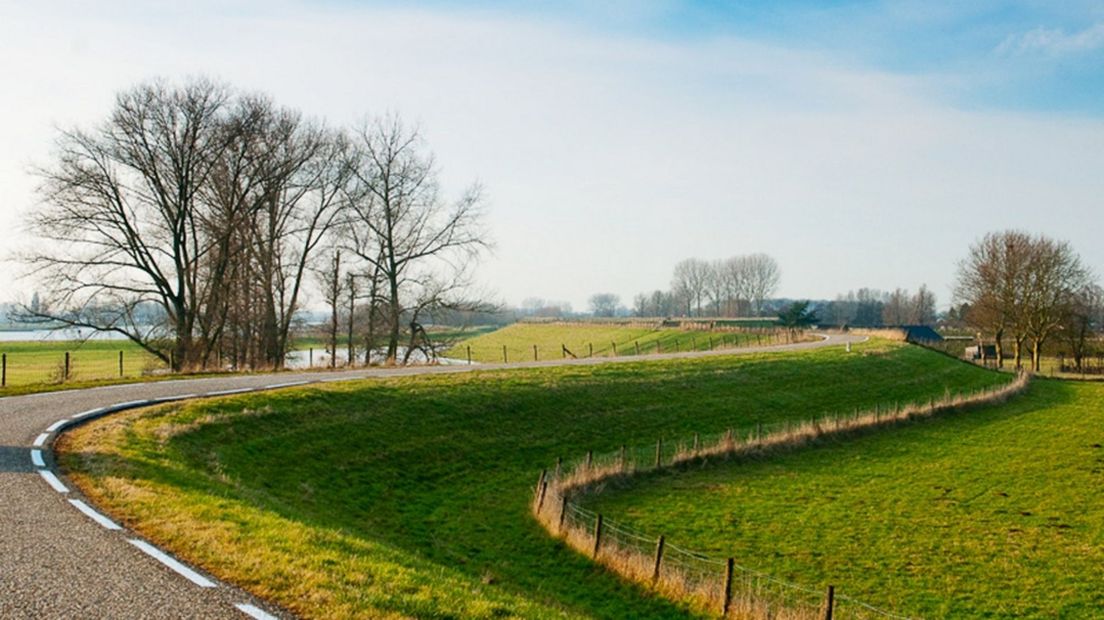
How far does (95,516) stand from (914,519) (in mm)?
17737

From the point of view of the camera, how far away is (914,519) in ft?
65.5

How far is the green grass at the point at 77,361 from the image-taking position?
139 feet

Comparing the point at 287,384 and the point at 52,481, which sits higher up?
the point at 287,384

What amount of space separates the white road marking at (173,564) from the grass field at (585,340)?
5719cm

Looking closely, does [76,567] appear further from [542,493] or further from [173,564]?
[542,493]

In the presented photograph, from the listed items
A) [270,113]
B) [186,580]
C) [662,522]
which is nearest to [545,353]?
[270,113]

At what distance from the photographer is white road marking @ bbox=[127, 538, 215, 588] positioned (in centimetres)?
795

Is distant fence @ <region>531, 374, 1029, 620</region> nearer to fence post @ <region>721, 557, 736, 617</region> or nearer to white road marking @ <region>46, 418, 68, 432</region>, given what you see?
fence post @ <region>721, 557, 736, 617</region>

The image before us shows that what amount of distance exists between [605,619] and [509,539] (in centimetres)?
475

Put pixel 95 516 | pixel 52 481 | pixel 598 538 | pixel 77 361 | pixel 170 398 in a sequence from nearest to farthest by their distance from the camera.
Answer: pixel 95 516
pixel 52 481
pixel 598 538
pixel 170 398
pixel 77 361

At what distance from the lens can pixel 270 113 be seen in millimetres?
40750

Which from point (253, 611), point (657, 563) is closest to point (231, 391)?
point (657, 563)

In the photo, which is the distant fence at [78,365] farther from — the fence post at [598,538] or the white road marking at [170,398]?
the fence post at [598,538]

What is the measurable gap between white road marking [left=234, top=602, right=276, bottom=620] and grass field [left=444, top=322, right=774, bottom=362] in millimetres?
58590
